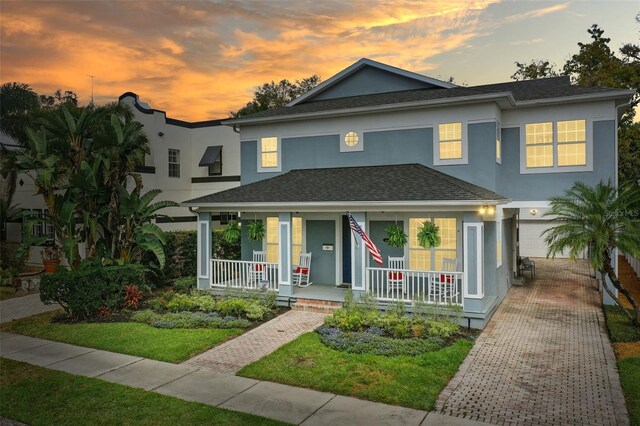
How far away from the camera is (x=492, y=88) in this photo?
15.5 meters

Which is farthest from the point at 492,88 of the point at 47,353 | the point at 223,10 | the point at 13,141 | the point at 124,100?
the point at 13,141

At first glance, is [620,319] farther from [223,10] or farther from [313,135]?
[223,10]

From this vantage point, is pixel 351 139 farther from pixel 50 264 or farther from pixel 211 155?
pixel 50 264

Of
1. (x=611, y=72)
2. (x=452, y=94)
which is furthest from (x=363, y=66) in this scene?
(x=611, y=72)

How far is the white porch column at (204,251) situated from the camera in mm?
15445

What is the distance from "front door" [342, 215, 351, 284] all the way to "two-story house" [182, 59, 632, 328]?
0.12 ft

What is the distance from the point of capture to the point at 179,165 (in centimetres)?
2473

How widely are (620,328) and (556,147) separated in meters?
6.01

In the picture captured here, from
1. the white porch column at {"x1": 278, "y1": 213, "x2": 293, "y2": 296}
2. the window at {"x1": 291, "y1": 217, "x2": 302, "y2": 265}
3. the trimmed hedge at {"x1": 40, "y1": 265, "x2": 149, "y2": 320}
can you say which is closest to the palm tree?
the white porch column at {"x1": 278, "y1": 213, "x2": 293, "y2": 296}

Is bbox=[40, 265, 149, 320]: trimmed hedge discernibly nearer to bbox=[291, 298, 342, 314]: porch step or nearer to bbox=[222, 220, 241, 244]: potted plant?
bbox=[222, 220, 241, 244]: potted plant

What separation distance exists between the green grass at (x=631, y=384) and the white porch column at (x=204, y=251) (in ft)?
39.0

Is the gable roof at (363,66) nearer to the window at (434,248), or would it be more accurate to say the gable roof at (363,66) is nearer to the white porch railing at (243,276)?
the window at (434,248)

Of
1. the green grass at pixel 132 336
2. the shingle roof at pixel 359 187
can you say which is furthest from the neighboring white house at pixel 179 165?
the green grass at pixel 132 336

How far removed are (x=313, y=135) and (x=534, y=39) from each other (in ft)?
31.8
